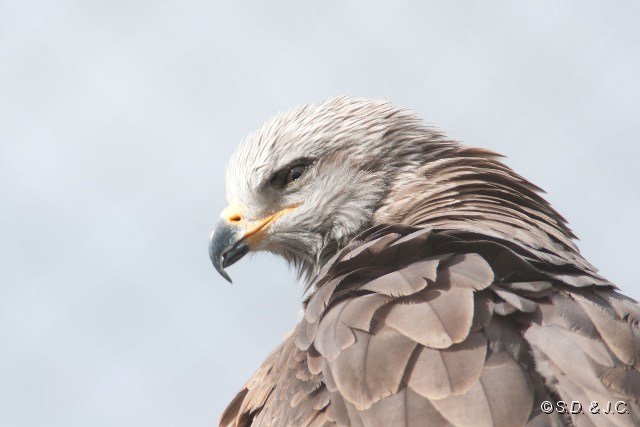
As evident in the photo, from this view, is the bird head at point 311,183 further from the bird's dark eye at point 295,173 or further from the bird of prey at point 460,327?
the bird of prey at point 460,327

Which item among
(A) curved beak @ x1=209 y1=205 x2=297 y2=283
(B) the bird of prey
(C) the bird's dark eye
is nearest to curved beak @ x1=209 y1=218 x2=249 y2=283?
(A) curved beak @ x1=209 y1=205 x2=297 y2=283

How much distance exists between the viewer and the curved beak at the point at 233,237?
4.67 meters

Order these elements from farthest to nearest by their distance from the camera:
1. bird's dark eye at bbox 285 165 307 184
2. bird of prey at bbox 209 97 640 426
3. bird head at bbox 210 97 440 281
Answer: bird's dark eye at bbox 285 165 307 184 → bird head at bbox 210 97 440 281 → bird of prey at bbox 209 97 640 426

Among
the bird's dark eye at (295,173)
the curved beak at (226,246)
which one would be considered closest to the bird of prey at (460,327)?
the bird's dark eye at (295,173)

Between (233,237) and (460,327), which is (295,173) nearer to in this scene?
(233,237)

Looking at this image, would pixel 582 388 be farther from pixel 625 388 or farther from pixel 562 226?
pixel 562 226

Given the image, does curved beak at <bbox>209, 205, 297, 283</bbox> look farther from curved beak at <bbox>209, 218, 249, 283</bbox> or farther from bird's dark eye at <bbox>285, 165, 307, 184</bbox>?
bird's dark eye at <bbox>285, 165, 307, 184</bbox>

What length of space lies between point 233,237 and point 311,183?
1.42ft

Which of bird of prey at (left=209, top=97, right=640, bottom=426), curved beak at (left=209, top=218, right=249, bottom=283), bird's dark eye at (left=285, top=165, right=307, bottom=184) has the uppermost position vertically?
bird of prey at (left=209, top=97, right=640, bottom=426)

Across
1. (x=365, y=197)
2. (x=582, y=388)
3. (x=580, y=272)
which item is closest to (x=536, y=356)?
(x=582, y=388)

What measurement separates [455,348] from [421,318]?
0.14 meters

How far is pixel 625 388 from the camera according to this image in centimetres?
279

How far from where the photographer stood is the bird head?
4.58 m

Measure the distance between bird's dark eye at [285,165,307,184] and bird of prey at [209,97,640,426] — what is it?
1.75 feet
